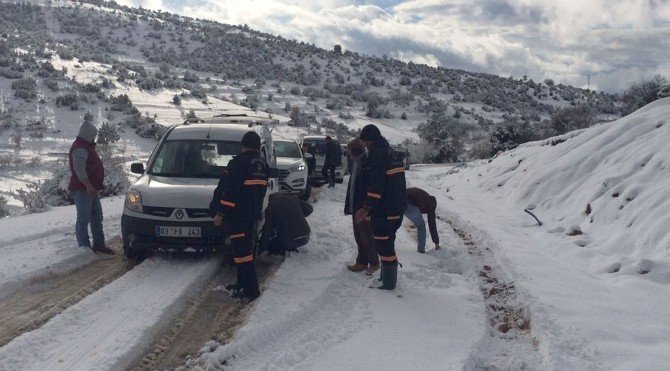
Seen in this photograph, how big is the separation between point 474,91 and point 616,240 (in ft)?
176

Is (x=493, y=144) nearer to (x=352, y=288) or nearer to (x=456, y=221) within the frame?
(x=456, y=221)

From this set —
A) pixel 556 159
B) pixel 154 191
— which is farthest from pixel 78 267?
pixel 556 159

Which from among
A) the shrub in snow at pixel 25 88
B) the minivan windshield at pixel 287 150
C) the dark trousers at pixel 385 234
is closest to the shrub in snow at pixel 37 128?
the shrub in snow at pixel 25 88

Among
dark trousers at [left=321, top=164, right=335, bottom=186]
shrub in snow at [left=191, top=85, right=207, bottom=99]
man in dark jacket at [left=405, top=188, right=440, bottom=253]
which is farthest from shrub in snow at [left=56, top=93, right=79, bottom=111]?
man in dark jacket at [left=405, top=188, right=440, bottom=253]

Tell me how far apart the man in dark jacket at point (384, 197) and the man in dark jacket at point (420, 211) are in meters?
2.11

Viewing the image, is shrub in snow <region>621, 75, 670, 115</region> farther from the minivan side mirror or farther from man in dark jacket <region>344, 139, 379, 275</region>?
the minivan side mirror

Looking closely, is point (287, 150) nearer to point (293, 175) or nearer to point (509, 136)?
point (293, 175)

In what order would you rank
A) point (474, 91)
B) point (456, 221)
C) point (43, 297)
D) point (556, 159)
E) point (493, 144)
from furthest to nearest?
point (474, 91), point (493, 144), point (556, 159), point (456, 221), point (43, 297)

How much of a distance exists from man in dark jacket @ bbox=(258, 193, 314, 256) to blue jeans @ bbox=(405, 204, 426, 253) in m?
1.75

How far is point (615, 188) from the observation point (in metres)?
9.62

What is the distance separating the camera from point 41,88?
101 feet

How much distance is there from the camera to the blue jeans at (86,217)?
801 cm

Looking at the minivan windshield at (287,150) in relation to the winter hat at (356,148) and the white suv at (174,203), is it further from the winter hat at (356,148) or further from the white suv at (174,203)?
the winter hat at (356,148)

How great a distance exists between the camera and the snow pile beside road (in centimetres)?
754
